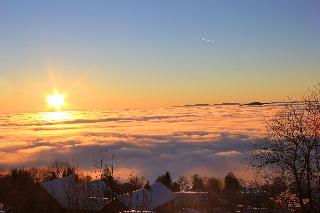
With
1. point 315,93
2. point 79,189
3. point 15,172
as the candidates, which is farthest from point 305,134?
point 15,172

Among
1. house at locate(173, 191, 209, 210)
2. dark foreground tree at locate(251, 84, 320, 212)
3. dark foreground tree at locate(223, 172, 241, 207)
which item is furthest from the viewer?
dark foreground tree at locate(223, 172, 241, 207)

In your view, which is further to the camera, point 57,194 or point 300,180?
point 57,194

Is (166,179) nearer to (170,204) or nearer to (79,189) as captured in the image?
(170,204)

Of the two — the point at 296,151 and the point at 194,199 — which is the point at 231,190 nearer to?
the point at 194,199

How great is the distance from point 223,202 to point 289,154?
69.0 metres

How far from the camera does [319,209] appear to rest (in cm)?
3384

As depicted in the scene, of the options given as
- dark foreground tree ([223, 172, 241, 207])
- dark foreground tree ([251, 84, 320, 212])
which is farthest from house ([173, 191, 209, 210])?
dark foreground tree ([251, 84, 320, 212])

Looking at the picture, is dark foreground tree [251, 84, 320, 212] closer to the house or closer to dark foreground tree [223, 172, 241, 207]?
the house

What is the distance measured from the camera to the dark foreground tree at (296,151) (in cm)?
3547

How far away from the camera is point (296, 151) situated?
1435 inches

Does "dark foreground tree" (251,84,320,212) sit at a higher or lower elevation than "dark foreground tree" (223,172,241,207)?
higher

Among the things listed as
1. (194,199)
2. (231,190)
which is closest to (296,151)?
(194,199)

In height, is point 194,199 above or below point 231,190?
above

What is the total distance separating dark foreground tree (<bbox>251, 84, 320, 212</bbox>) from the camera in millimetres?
35475
